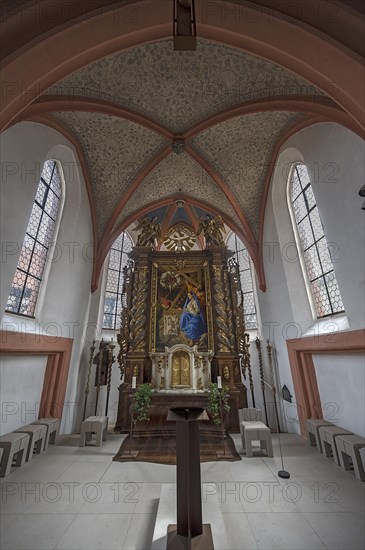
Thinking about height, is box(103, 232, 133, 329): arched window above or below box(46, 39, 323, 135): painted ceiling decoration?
below

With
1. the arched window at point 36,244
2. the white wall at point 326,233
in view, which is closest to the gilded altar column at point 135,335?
the arched window at point 36,244

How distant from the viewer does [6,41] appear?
2.96 metres

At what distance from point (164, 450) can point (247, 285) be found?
7.22 metres

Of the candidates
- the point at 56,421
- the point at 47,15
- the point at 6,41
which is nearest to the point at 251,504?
the point at 56,421

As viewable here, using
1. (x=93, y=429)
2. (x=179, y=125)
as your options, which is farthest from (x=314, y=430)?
(x=179, y=125)

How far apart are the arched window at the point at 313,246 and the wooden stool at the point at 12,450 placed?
7.22 m

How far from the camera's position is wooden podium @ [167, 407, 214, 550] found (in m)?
2.58

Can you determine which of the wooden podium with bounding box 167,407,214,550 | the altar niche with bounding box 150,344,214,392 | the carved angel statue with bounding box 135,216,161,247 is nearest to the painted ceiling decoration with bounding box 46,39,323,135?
the carved angel statue with bounding box 135,216,161,247

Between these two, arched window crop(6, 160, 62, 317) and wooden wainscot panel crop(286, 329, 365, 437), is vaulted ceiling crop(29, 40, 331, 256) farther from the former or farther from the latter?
wooden wainscot panel crop(286, 329, 365, 437)

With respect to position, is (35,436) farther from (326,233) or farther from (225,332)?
(326,233)

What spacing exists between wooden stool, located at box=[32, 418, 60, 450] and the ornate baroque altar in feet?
5.69

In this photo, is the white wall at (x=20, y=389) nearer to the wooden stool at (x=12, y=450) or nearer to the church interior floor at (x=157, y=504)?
the wooden stool at (x=12, y=450)

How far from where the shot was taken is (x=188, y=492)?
8.56 feet

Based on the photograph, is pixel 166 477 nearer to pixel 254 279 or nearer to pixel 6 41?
pixel 6 41
